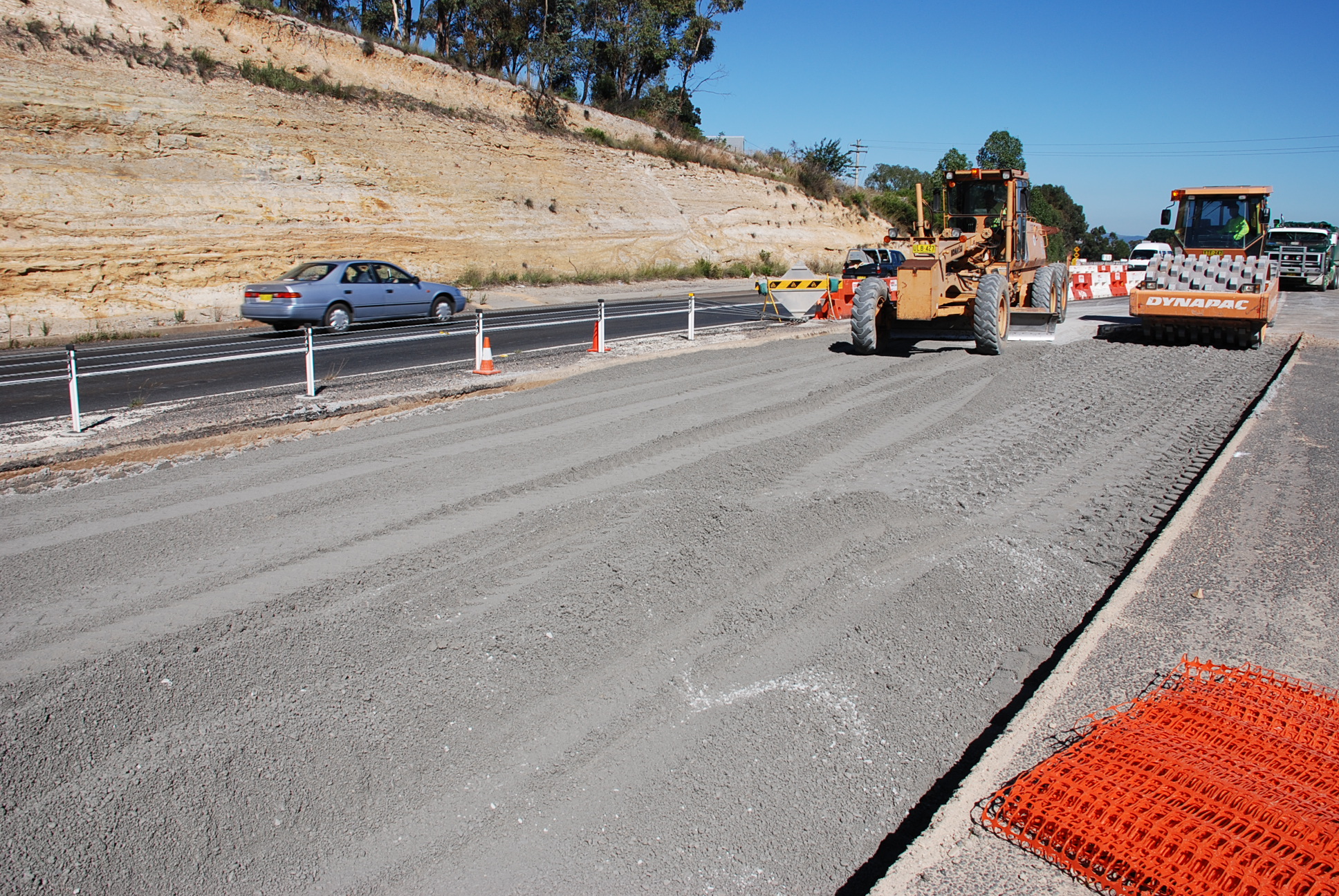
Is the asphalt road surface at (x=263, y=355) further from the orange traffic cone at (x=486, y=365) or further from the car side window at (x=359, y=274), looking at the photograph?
the orange traffic cone at (x=486, y=365)

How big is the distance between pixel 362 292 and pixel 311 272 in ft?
3.88

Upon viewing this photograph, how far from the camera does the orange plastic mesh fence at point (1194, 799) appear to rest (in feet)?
10.5

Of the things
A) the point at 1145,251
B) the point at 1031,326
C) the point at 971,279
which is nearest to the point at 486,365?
the point at 971,279

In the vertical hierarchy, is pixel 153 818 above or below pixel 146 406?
below

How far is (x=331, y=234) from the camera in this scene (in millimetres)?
29141

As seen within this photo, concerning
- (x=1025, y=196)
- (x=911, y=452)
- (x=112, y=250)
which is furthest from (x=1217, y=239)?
(x=112, y=250)

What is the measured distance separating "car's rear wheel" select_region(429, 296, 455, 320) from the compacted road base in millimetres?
13242

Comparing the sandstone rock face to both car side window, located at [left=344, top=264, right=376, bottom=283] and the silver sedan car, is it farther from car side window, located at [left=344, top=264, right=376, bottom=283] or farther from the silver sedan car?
car side window, located at [left=344, top=264, right=376, bottom=283]

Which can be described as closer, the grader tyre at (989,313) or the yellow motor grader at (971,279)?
the yellow motor grader at (971,279)

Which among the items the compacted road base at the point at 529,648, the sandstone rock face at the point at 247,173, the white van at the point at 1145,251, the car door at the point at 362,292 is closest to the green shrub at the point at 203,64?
the sandstone rock face at the point at 247,173

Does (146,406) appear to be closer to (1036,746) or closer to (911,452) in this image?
(911,452)

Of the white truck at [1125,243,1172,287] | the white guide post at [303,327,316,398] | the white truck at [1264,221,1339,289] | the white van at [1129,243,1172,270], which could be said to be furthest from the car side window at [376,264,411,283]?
the white truck at [1264,221,1339,289]

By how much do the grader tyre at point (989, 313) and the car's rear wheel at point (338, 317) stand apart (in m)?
13.4

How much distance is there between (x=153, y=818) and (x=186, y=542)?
3.21m
